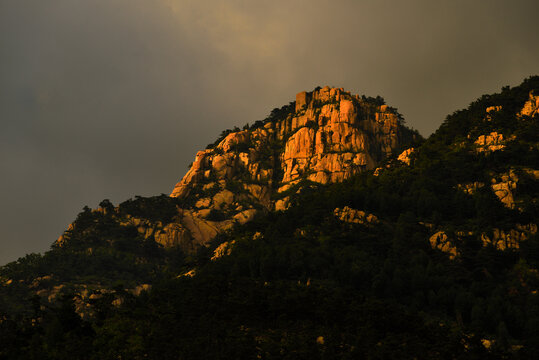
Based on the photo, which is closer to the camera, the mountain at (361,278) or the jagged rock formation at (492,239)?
the mountain at (361,278)

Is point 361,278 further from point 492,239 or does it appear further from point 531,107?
point 531,107

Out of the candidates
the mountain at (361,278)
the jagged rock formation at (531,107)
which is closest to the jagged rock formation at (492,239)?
the mountain at (361,278)

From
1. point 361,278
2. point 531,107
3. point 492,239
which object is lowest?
point 361,278

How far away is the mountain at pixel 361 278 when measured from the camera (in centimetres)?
7650

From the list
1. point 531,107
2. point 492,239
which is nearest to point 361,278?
point 492,239

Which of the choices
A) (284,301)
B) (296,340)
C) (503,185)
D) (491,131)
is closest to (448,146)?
(491,131)

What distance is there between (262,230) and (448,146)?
58251mm

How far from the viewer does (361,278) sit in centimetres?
11162

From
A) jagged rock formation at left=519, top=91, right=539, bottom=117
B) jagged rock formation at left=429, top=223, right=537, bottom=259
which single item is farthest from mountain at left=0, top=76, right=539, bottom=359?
jagged rock formation at left=519, top=91, right=539, bottom=117

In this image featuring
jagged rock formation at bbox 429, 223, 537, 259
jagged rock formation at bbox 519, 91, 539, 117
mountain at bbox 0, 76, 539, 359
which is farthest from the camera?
jagged rock formation at bbox 519, 91, 539, 117

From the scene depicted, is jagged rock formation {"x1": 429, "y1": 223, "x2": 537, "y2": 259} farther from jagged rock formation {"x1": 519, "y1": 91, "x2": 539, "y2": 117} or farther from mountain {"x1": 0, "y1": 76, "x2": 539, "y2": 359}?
jagged rock formation {"x1": 519, "y1": 91, "x2": 539, "y2": 117}

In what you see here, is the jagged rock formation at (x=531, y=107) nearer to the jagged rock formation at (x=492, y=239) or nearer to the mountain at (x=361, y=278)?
the mountain at (x=361, y=278)

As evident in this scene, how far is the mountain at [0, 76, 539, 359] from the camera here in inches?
3012

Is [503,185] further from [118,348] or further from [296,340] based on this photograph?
[118,348]
